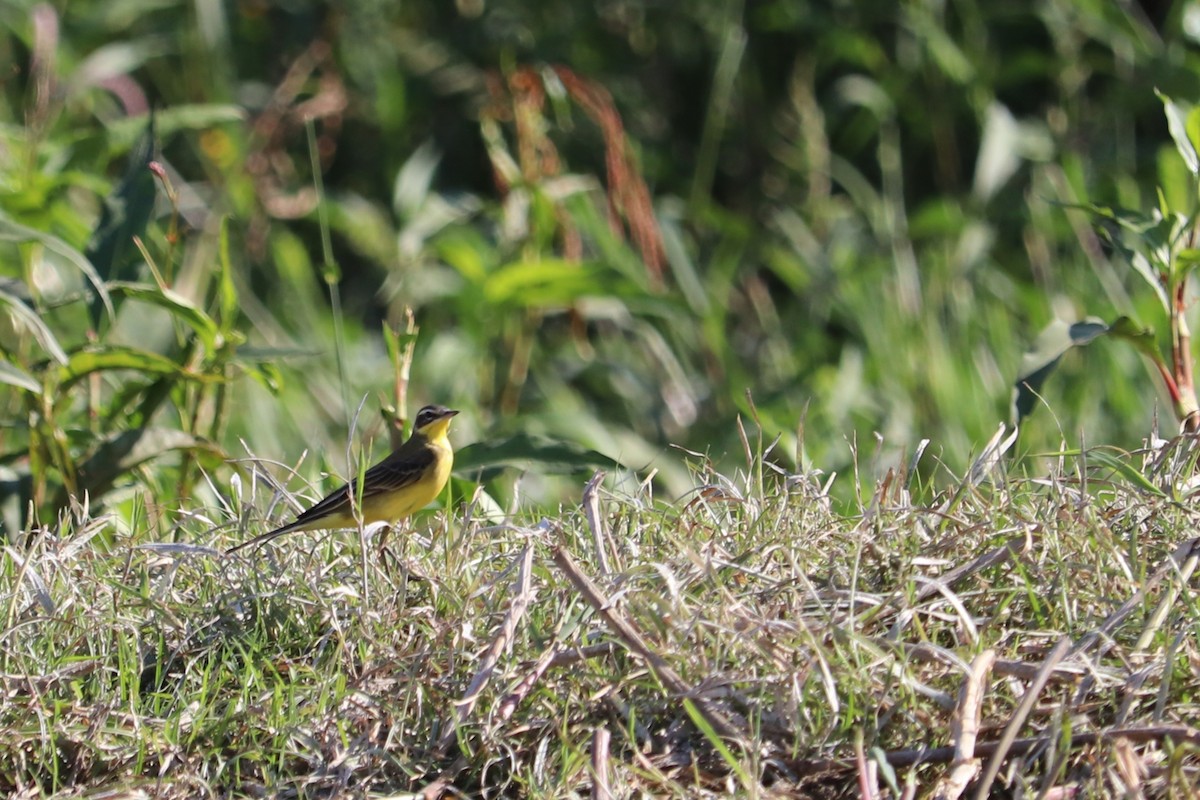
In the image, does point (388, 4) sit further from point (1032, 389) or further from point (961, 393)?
point (1032, 389)

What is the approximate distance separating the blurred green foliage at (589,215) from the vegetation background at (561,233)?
0.02 m

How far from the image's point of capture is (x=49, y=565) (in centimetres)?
232

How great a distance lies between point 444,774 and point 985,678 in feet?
2.30

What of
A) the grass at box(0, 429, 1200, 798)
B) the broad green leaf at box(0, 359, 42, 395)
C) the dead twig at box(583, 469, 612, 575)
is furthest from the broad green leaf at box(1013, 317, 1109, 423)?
the broad green leaf at box(0, 359, 42, 395)

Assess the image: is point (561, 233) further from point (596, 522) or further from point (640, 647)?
point (640, 647)

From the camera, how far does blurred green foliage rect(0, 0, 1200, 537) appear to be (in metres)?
3.83

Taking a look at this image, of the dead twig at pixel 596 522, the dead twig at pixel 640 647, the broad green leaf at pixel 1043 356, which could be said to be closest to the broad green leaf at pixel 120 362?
the dead twig at pixel 596 522

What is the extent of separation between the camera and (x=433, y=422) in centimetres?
350

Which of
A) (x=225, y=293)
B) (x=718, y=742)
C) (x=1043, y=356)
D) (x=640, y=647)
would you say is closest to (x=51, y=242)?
(x=225, y=293)

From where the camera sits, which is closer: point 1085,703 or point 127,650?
point 1085,703

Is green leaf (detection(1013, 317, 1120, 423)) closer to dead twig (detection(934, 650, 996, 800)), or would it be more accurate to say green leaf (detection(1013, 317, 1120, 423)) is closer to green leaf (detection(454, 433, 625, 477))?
green leaf (detection(454, 433, 625, 477))

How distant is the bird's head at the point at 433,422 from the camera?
3428mm

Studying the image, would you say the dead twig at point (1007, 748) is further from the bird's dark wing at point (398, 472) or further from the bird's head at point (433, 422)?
the bird's head at point (433, 422)

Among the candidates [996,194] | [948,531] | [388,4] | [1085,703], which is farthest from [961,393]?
[388,4]
